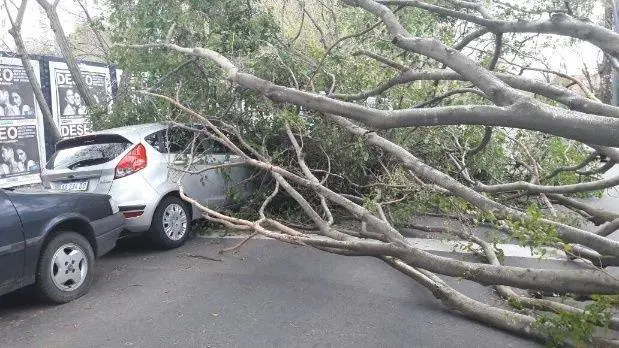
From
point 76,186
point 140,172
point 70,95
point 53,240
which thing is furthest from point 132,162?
point 70,95

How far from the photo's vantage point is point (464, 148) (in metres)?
7.64

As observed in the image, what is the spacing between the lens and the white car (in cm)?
603

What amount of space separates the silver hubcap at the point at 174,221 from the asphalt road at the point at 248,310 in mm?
623

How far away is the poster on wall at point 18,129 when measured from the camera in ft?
30.0

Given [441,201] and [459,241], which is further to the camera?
[459,241]

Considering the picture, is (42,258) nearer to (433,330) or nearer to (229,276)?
(229,276)

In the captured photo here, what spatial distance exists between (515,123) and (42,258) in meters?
4.10

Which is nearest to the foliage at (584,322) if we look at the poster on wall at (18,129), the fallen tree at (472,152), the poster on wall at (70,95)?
the fallen tree at (472,152)

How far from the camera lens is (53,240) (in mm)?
4594

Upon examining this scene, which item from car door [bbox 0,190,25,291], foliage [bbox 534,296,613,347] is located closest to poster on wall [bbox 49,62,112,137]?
car door [bbox 0,190,25,291]

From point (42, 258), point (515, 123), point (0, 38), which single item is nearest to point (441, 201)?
point (515, 123)

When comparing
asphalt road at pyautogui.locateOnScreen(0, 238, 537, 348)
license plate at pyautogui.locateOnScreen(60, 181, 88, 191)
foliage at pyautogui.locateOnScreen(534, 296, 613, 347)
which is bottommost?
asphalt road at pyautogui.locateOnScreen(0, 238, 537, 348)

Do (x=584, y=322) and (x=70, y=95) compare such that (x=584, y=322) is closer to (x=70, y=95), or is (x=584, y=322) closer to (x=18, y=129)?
(x=18, y=129)

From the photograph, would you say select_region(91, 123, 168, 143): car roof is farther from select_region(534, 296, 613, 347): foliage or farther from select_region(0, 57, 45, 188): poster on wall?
select_region(534, 296, 613, 347): foliage
